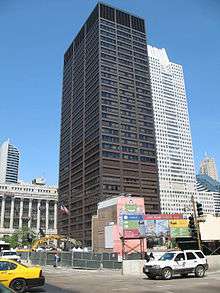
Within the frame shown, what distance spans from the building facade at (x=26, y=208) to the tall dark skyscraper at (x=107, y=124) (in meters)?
11.4

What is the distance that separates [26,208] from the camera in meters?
187

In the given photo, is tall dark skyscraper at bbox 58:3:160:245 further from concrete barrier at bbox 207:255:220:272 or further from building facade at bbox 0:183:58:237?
concrete barrier at bbox 207:255:220:272

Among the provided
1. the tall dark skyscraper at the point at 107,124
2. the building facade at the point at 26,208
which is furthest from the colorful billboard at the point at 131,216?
the building facade at the point at 26,208

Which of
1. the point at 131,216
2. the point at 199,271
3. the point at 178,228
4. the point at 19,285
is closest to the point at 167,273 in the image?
the point at 199,271

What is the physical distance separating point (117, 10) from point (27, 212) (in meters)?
121

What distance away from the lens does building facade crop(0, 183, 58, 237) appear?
17975 centimetres

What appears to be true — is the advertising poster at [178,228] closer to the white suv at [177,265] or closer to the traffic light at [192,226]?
the traffic light at [192,226]

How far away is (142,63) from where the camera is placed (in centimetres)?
18100

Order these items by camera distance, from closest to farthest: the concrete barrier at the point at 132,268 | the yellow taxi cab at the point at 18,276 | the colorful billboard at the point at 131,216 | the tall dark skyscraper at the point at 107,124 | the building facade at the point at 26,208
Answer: the yellow taxi cab at the point at 18,276 → the concrete barrier at the point at 132,268 → the colorful billboard at the point at 131,216 → the tall dark skyscraper at the point at 107,124 → the building facade at the point at 26,208

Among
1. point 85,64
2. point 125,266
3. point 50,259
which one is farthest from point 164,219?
point 85,64

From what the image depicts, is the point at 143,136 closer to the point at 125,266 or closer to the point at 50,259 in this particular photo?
the point at 50,259

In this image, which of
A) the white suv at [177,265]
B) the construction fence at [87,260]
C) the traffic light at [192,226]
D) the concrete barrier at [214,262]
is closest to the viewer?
the white suv at [177,265]

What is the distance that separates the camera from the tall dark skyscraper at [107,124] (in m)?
152

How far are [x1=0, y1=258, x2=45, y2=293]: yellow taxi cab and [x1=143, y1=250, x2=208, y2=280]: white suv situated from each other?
887 cm
